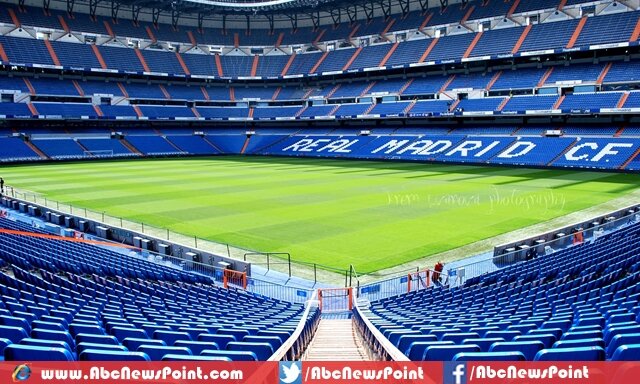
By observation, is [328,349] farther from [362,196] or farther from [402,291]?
[362,196]

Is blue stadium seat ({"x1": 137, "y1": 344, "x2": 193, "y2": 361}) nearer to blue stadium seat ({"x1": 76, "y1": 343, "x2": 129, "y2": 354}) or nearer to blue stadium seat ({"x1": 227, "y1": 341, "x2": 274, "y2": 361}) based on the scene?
blue stadium seat ({"x1": 76, "y1": 343, "x2": 129, "y2": 354})

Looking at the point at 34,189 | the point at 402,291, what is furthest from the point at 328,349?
the point at 34,189

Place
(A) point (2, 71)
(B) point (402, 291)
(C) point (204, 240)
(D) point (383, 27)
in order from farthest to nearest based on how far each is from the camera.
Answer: (D) point (383, 27) < (A) point (2, 71) < (C) point (204, 240) < (B) point (402, 291)

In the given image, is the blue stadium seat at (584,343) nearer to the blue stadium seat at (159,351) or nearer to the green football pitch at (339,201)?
the blue stadium seat at (159,351)

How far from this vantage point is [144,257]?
2192 cm

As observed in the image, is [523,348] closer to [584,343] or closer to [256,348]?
[584,343]

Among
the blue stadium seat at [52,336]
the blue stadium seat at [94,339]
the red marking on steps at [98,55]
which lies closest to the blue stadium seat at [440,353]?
the blue stadium seat at [94,339]

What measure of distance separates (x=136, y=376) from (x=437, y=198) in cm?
3174

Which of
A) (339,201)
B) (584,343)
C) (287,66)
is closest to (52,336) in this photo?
(584,343)

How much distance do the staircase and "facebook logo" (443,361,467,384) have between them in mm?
3653

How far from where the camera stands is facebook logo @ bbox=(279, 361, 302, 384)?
4.34m

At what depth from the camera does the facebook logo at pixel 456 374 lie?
4.21 m

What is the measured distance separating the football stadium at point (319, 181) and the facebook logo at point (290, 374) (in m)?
0.04

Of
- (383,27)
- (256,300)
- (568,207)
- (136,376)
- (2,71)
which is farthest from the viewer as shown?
(383,27)
